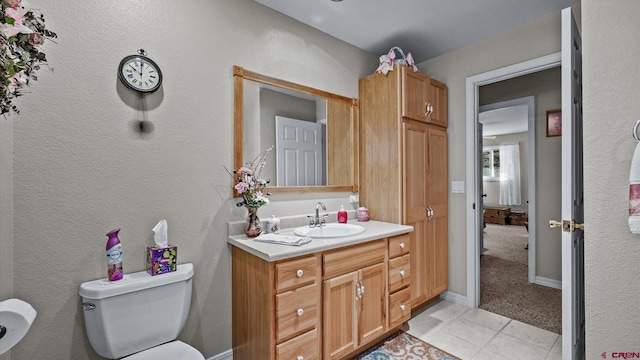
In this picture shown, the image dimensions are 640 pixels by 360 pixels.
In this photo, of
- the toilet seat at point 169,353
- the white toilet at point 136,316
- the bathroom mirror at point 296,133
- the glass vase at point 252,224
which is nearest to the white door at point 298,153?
the bathroom mirror at point 296,133

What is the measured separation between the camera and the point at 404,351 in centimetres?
200

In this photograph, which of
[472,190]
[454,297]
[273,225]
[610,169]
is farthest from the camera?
[454,297]

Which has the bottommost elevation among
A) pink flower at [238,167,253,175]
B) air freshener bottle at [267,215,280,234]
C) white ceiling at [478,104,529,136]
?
air freshener bottle at [267,215,280,234]

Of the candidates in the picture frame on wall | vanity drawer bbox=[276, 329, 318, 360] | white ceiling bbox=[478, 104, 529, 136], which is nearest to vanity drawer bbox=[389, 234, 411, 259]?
vanity drawer bbox=[276, 329, 318, 360]

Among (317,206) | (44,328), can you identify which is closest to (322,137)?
(317,206)

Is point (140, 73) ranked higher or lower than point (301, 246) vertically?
higher

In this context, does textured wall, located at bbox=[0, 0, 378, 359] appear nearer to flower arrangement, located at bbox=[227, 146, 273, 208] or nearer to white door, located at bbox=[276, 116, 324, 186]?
flower arrangement, located at bbox=[227, 146, 273, 208]

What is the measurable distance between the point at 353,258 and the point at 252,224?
0.68m

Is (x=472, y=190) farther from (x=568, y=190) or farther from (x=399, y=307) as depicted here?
(x=399, y=307)

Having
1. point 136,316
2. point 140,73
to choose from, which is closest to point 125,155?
point 140,73

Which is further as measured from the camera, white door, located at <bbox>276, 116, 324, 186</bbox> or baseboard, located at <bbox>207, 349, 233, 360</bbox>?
white door, located at <bbox>276, 116, 324, 186</bbox>

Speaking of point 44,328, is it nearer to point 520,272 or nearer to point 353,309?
point 353,309

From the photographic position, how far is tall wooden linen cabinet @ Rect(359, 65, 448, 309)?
2363mm

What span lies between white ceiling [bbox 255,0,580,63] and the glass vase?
4.81 feet
